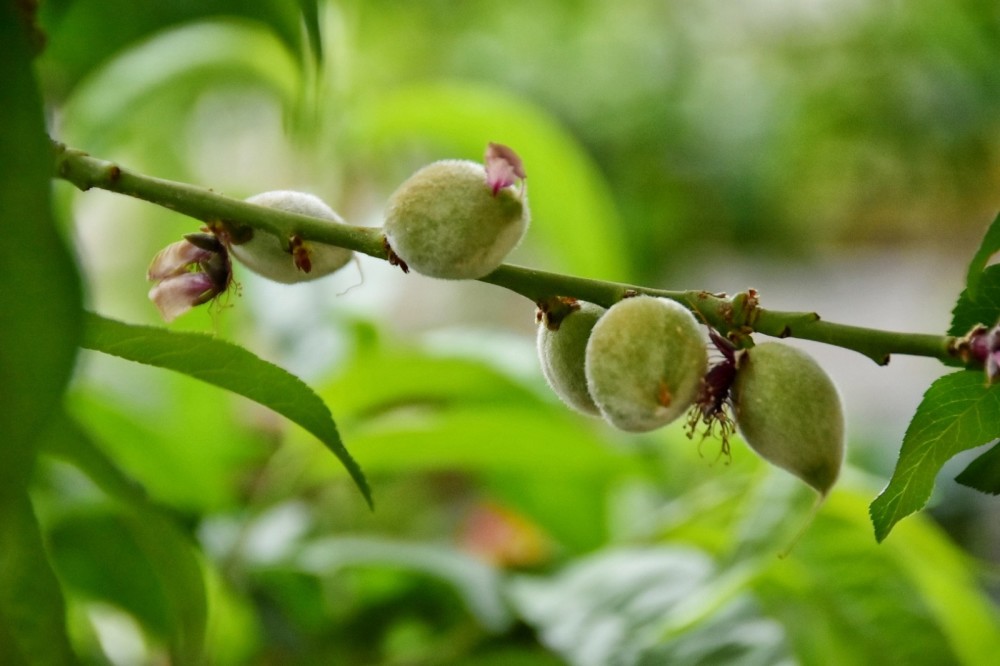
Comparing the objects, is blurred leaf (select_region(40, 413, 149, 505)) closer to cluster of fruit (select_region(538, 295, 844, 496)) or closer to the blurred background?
the blurred background

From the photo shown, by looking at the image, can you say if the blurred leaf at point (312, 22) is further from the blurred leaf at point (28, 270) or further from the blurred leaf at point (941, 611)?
the blurred leaf at point (941, 611)

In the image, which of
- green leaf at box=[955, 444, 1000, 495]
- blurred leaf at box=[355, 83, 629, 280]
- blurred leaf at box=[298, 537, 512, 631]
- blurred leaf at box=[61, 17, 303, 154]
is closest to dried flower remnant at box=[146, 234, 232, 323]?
green leaf at box=[955, 444, 1000, 495]

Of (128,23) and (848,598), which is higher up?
(128,23)

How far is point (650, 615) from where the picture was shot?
56 centimetres

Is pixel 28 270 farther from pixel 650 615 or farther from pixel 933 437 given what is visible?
pixel 650 615

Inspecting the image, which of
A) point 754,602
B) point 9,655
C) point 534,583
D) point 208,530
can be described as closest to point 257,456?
point 208,530

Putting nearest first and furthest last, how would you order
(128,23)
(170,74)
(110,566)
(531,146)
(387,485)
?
(128,23)
(110,566)
(170,74)
(531,146)
(387,485)

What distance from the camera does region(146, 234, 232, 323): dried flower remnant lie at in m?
0.30

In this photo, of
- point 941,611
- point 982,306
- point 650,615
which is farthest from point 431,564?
point 982,306

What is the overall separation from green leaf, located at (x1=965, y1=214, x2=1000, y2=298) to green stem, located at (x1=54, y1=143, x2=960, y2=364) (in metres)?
0.02

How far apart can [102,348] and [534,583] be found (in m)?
0.40

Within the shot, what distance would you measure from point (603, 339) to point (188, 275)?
0.40 ft

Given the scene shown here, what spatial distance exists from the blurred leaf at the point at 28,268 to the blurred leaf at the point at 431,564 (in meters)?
0.42

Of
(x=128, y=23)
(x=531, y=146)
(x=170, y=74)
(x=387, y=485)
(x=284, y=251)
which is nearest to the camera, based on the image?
(x=284, y=251)
